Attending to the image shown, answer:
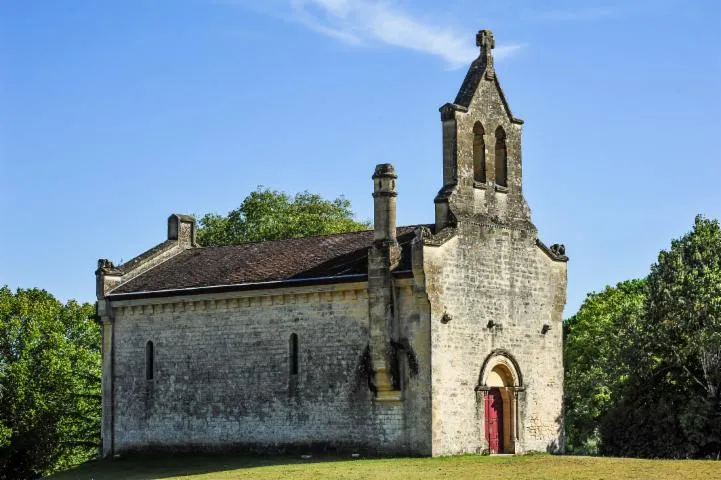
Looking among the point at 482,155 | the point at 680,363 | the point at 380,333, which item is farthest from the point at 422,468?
the point at 680,363

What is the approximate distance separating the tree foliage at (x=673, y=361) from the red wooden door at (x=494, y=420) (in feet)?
24.5

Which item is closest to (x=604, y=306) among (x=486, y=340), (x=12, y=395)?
(x=486, y=340)

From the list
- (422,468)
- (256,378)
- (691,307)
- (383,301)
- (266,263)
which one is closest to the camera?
(422,468)

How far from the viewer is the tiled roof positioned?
43656mm

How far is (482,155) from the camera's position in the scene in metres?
44.3

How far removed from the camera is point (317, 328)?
43.1 m

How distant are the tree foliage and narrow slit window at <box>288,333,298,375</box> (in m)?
14.2

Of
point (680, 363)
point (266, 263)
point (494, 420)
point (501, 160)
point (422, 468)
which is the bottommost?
point (422, 468)

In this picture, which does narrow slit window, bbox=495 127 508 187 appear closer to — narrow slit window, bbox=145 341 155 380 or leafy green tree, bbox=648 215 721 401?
leafy green tree, bbox=648 215 721 401

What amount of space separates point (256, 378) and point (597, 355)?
89.0 feet

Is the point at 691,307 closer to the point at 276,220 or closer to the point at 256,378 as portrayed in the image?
the point at 256,378

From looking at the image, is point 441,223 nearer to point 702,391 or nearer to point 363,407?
point 363,407

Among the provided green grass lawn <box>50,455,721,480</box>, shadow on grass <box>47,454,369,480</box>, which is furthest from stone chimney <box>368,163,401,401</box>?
shadow on grass <box>47,454,369,480</box>

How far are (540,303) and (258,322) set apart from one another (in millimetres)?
10306
